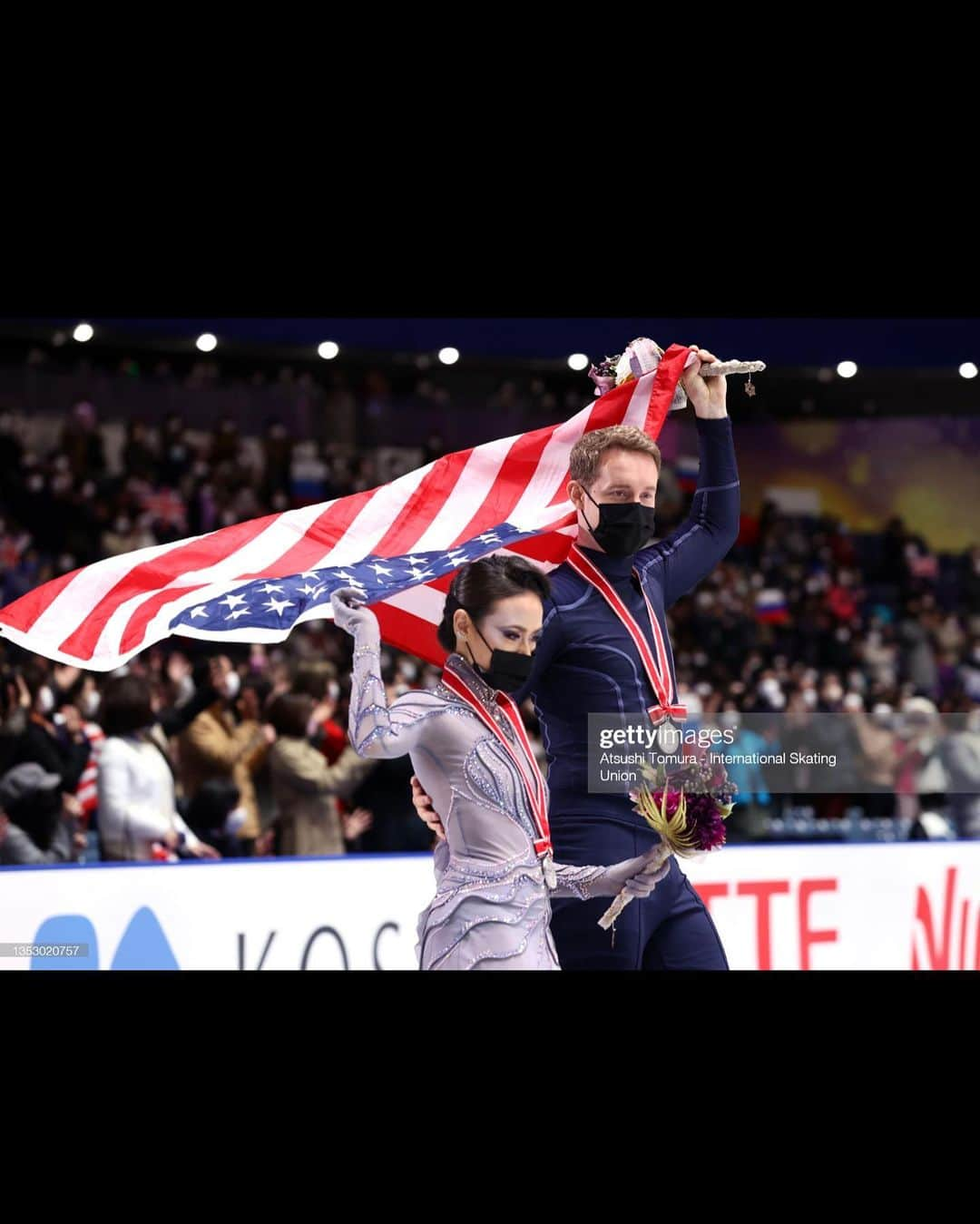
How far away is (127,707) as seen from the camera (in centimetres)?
752

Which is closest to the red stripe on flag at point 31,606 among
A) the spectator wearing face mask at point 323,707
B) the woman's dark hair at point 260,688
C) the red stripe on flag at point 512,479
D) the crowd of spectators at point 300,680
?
the red stripe on flag at point 512,479

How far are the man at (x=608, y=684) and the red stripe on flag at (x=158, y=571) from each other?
1148mm

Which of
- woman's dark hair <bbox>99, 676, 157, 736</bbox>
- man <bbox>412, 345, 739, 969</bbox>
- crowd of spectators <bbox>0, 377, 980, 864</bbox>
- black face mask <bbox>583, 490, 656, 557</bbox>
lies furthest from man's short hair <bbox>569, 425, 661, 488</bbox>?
woman's dark hair <bbox>99, 676, 157, 736</bbox>

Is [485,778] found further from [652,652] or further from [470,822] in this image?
[652,652]

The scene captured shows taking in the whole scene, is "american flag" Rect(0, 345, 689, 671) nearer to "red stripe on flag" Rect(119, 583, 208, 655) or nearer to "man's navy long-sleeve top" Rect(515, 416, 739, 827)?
"red stripe on flag" Rect(119, 583, 208, 655)

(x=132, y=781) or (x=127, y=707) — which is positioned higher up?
(x=127, y=707)

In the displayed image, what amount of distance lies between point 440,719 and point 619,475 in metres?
0.97

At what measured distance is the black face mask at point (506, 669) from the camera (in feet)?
16.5

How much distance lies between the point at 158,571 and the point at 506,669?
1.41m

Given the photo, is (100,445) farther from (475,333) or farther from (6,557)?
(475,333)

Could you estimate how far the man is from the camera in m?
5.12

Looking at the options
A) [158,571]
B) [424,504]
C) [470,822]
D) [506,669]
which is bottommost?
[470,822]

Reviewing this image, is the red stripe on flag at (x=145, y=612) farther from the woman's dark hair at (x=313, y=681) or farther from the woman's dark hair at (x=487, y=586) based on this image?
the woman's dark hair at (x=313, y=681)

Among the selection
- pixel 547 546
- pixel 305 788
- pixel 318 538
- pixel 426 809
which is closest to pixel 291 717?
pixel 305 788
